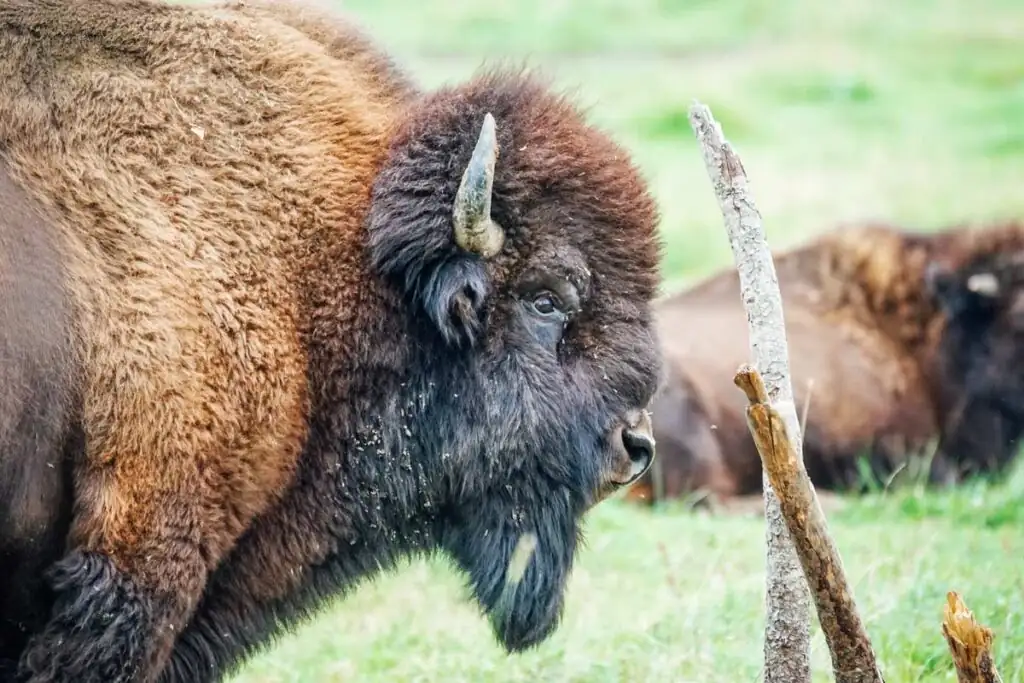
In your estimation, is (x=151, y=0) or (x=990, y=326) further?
(x=990, y=326)

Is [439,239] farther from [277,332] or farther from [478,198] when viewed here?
[277,332]

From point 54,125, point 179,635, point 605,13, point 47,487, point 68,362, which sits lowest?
point 605,13

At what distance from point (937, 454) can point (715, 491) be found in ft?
5.49

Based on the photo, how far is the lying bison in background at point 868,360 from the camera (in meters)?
7.89

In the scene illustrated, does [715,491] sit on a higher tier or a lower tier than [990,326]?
lower

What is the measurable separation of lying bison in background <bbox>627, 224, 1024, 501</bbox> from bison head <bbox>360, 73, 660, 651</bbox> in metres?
3.90

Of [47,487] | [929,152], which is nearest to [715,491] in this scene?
[47,487]

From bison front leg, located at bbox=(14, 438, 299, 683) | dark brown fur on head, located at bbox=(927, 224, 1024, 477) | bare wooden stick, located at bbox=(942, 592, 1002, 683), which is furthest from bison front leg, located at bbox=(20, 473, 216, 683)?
dark brown fur on head, located at bbox=(927, 224, 1024, 477)

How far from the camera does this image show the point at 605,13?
2194cm

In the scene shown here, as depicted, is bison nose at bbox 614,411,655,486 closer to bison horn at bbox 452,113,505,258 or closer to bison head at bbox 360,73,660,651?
bison head at bbox 360,73,660,651

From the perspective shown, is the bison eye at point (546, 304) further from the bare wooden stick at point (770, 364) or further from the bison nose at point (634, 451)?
the bare wooden stick at point (770, 364)

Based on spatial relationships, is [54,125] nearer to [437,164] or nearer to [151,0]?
[151,0]

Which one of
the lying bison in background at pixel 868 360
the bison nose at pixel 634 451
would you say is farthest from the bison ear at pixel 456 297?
the lying bison in background at pixel 868 360

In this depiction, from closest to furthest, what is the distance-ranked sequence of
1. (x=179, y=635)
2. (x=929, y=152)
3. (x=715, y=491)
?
(x=179, y=635) → (x=715, y=491) → (x=929, y=152)
